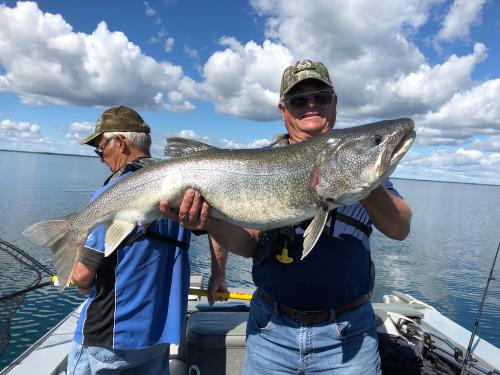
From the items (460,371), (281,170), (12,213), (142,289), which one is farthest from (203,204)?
(12,213)

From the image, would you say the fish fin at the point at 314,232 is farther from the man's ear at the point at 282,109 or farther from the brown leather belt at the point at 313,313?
the man's ear at the point at 282,109

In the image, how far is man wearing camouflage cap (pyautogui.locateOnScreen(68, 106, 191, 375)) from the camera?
12.5ft

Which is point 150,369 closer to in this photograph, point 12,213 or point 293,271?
point 293,271

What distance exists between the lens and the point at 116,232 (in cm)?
358

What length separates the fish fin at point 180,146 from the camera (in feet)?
11.8

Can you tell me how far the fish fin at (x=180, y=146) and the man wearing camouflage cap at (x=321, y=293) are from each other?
514mm

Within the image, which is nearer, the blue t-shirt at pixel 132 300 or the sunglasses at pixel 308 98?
the sunglasses at pixel 308 98

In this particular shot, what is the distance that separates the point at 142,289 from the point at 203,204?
1.21 m

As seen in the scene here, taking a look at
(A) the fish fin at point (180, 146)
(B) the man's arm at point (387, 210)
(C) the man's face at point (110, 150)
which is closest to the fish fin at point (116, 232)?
(A) the fish fin at point (180, 146)

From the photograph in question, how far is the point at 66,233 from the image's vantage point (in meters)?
3.83

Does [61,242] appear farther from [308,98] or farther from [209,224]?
[308,98]

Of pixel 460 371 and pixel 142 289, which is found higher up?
pixel 142 289

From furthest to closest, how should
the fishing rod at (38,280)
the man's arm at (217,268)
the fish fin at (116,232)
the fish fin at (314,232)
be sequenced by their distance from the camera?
1. the fishing rod at (38,280)
2. the man's arm at (217,268)
3. the fish fin at (116,232)
4. the fish fin at (314,232)

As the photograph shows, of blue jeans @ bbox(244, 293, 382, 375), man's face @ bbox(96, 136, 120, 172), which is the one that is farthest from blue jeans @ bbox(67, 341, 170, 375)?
man's face @ bbox(96, 136, 120, 172)
